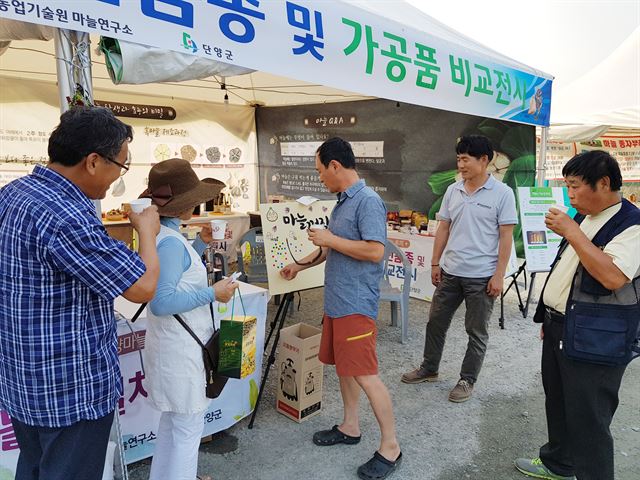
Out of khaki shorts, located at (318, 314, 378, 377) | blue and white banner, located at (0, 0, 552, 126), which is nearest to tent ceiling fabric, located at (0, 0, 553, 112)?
blue and white banner, located at (0, 0, 552, 126)

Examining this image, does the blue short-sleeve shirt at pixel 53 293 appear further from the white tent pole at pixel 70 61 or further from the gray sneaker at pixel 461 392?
the gray sneaker at pixel 461 392

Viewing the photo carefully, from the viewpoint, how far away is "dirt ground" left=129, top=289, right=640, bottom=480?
7.50 ft

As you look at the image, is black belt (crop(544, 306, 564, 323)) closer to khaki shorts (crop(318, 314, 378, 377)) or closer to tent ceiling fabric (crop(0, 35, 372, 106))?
khaki shorts (crop(318, 314, 378, 377))

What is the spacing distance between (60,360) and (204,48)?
4.36ft

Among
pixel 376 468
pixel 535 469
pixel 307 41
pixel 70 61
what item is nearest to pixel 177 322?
pixel 70 61

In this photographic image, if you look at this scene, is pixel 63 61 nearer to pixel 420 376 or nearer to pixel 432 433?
pixel 432 433

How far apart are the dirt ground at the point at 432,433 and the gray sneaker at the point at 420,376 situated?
0.17ft

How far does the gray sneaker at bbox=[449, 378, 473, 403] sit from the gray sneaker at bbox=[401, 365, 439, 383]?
0.69ft

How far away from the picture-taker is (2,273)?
1.14 m

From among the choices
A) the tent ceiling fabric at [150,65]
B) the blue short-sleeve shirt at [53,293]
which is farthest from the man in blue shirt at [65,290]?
the tent ceiling fabric at [150,65]

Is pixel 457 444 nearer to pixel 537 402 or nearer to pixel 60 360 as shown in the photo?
pixel 537 402

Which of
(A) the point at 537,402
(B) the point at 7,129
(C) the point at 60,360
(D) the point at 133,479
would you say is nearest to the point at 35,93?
(B) the point at 7,129

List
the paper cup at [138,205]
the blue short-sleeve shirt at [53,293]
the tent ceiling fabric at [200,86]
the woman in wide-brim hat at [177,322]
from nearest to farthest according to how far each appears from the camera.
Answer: the blue short-sleeve shirt at [53,293] < the paper cup at [138,205] < the woman in wide-brim hat at [177,322] < the tent ceiling fabric at [200,86]

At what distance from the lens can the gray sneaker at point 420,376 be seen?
10.6 feet
